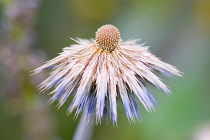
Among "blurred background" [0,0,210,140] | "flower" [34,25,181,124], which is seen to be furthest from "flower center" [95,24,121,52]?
"blurred background" [0,0,210,140]

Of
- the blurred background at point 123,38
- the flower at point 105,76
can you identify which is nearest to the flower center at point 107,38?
the flower at point 105,76

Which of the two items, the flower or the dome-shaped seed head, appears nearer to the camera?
the flower

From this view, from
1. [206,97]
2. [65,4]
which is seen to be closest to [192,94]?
[206,97]

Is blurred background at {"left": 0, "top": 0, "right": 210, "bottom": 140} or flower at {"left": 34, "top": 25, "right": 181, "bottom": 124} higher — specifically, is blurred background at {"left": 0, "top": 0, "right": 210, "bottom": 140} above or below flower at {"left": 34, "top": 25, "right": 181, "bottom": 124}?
above

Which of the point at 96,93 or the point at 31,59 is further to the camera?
the point at 31,59

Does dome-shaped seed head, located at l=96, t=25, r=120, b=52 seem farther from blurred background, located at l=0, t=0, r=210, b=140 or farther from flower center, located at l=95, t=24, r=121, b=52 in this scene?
blurred background, located at l=0, t=0, r=210, b=140

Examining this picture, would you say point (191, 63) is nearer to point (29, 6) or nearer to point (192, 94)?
point (192, 94)
